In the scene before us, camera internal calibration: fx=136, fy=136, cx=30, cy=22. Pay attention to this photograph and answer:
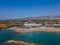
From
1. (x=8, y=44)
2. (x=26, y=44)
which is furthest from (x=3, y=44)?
(x=26, y=44)

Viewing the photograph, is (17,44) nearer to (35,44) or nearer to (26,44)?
(26,44)

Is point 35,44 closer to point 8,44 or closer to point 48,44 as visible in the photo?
point 48,44

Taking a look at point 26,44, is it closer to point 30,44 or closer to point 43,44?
point 30,44

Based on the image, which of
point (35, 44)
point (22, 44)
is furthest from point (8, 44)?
point (35, 44)

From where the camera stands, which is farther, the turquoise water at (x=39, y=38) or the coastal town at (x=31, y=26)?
the coastal town at (x=31, y=26)

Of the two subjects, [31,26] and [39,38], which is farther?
[31,26]

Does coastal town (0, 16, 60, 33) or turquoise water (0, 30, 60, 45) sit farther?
coastal town (0, 16, 60, 33)

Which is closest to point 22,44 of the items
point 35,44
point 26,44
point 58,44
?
point 26,44
